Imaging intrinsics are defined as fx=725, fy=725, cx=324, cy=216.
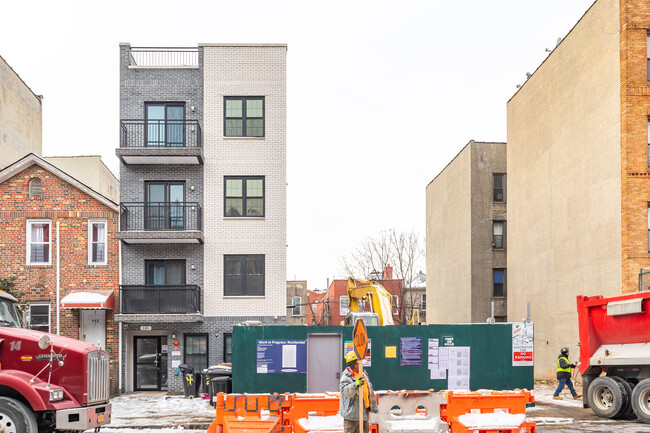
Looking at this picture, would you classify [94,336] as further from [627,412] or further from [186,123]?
[627,412]

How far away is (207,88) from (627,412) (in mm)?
18355

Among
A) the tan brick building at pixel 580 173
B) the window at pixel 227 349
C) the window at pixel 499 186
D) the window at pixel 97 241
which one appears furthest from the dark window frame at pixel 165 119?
the window at pixel 499 186

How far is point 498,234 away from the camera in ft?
145

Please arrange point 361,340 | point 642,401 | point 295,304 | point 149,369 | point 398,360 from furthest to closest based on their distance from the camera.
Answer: point 295,304 → point 149,369 → point 398,360 → point 642,401 → point 361,340

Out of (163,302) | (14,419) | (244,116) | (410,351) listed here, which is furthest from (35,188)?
(14,419)

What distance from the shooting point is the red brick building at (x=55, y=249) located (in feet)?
86.2

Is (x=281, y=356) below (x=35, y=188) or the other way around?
below

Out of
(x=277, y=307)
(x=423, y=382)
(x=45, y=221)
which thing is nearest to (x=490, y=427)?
(x=423, y=382)

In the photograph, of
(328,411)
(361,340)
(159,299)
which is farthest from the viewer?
(159,299)

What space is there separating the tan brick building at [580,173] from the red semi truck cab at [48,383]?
1882 cm

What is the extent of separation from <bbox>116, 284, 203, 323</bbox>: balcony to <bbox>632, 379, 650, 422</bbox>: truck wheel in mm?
15060

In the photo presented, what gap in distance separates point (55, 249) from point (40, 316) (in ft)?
8.09

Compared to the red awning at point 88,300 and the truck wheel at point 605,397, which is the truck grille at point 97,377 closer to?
the truck wheel at point 605,397

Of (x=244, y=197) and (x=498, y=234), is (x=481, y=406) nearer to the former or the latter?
(x=244, y=197)
